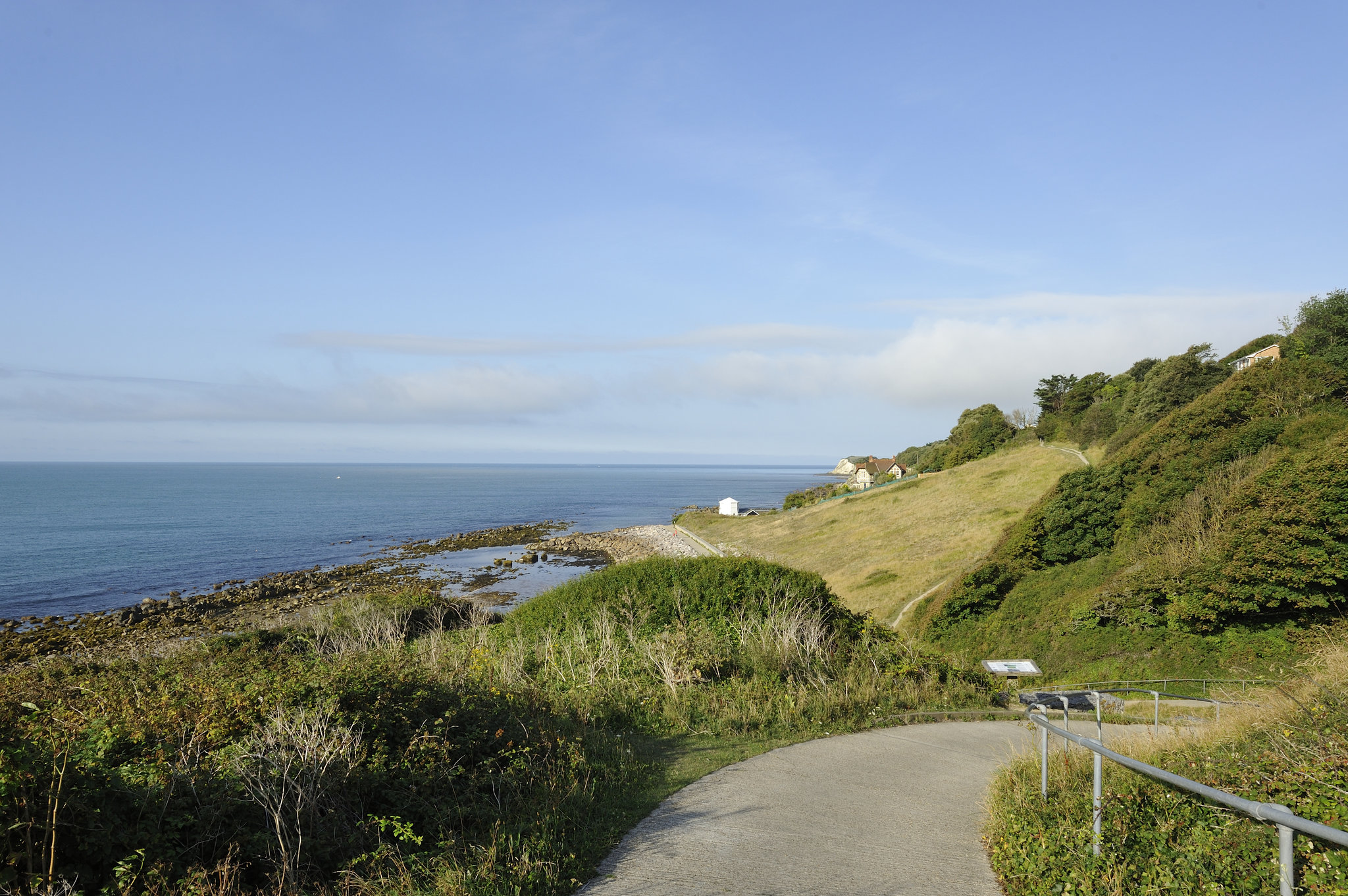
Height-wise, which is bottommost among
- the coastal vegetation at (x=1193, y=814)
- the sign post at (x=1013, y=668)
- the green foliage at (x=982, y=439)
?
the sign post at (x=1013, y=668)

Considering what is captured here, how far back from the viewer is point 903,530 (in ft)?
159

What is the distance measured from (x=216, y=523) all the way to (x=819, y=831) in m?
87.0

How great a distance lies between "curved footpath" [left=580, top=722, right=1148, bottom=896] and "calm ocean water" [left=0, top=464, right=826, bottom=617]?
42004mm

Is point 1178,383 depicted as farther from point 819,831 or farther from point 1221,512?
point 819,831

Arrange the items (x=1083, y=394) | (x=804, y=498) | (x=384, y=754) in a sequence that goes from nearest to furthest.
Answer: (x=384, y=754)
(x=1083, y=394)
(x=804, y=498)

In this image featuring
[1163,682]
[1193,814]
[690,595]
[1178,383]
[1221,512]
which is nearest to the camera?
[1193,814]

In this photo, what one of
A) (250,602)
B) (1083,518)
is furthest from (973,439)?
(250,602)

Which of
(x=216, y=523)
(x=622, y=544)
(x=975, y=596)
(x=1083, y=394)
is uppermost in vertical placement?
(x=1083, y=394)

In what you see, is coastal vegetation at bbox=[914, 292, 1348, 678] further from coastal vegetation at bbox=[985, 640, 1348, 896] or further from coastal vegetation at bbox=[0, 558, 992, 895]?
coastal vegetation at bbox=[985, 640, 1348, 896]

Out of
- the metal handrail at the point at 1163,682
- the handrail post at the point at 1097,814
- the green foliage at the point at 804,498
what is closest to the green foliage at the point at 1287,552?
the metal handrail at the point at 1163,682

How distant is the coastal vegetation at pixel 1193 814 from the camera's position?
14.6ft

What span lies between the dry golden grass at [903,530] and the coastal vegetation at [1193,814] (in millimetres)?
25013

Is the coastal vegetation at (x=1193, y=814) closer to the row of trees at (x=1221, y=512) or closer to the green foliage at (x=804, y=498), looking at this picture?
the row of trees at (x=1221, y=512)

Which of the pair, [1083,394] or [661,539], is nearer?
[661,539]
